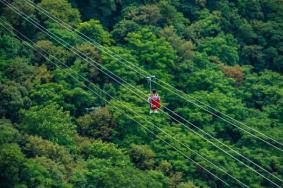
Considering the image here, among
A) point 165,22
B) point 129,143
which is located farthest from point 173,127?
point 165,22

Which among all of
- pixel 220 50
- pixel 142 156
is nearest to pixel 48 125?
pixel 142 156

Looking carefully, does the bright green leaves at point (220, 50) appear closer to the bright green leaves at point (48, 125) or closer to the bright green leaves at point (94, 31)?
the bright green leaves at point (94, 31)

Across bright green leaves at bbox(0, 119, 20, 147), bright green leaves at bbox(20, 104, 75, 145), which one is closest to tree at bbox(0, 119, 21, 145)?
bright green leaves at bbox(0, 119, 20, 147)

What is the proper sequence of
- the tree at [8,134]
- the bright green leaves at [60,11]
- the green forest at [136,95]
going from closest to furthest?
the tree at [8,134], the green forest at [136,95], the bright green leaves at [60,11]

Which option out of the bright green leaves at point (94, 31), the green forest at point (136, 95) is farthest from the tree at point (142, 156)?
the bright green leaves at point (94, 31)

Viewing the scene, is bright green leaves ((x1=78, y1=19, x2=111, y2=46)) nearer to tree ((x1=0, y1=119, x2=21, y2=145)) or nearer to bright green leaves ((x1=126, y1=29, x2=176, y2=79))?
bright green leaves ((x1=126, y1=29, x2=176, y2=79))

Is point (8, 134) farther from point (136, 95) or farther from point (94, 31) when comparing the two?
point (94, 31)

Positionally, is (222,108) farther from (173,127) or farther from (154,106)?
(154,106)
